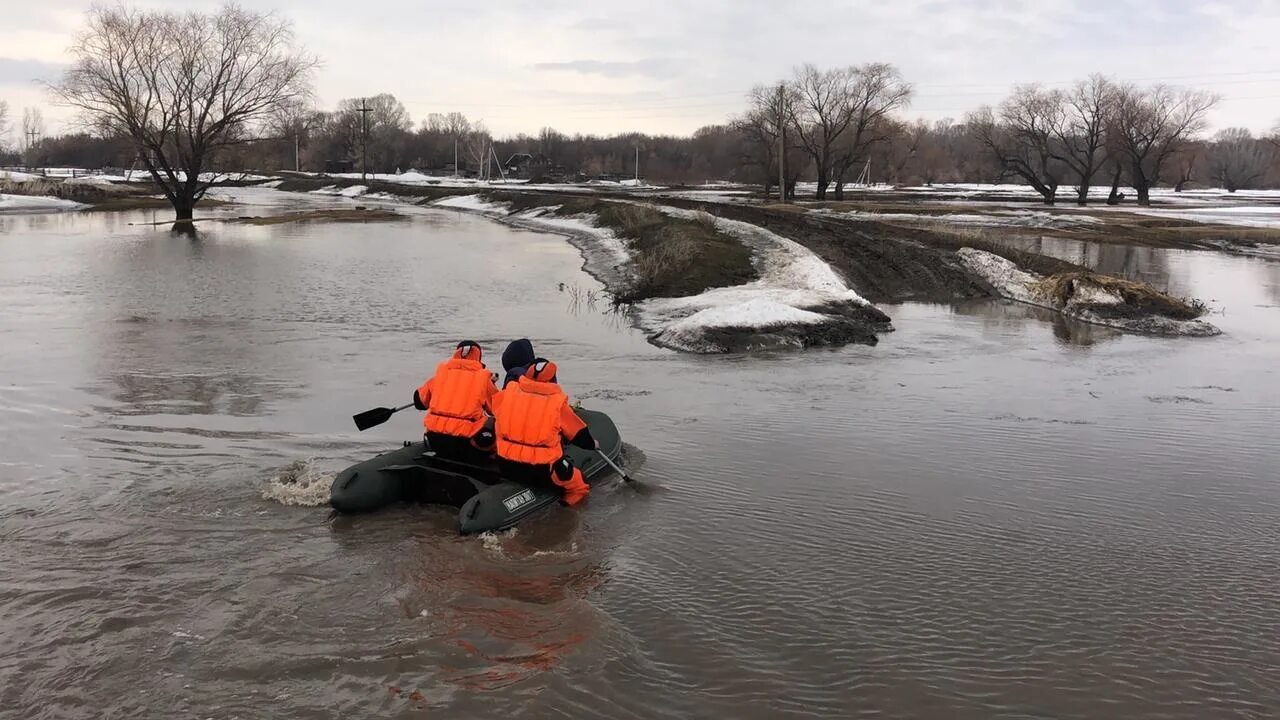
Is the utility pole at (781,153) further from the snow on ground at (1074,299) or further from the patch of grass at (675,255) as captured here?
the snow on ground at (1074,299)

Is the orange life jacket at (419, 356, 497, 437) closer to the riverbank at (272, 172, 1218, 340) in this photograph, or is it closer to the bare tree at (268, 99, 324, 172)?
the riverbank at (272, 172, 1218, 340)

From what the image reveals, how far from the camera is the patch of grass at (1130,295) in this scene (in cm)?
1816

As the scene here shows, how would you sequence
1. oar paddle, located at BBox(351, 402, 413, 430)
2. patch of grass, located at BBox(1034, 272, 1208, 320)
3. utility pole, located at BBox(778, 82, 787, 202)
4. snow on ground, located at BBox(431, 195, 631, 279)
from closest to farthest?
oar paddle, located at BBox(351, 402, 413, 430)
patch of grass, located at BBox(1034, 272, 1208, 320)
snow on ground, located at BBox(431, 195, 631, 279)
utility pole, located at BBox(778, 82, 787, 202)

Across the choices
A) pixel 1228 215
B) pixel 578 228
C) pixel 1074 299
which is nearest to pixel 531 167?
pixel 578 228

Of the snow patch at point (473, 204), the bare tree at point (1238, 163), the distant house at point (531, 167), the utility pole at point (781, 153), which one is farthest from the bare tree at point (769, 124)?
the bare tree at point (1238, 163)

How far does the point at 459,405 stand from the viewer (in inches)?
281

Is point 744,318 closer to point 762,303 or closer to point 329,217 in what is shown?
point 762,303

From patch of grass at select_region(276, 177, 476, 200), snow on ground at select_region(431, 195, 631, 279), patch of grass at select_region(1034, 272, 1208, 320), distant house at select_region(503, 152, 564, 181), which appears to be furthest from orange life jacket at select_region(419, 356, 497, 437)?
distant house at select_region(503, 152, 564, 181)

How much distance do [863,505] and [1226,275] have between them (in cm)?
2400

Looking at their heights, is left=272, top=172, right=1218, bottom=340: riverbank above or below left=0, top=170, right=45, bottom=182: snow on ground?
below

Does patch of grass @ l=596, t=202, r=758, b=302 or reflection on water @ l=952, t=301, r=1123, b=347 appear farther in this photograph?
patch of grass @ l=596, t=202, r=758, b=302

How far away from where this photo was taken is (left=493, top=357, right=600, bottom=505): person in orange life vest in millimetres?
6742

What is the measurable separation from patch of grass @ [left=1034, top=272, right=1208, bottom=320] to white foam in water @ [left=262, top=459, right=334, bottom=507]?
16540 millimetres

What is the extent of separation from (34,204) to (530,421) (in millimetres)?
52837
